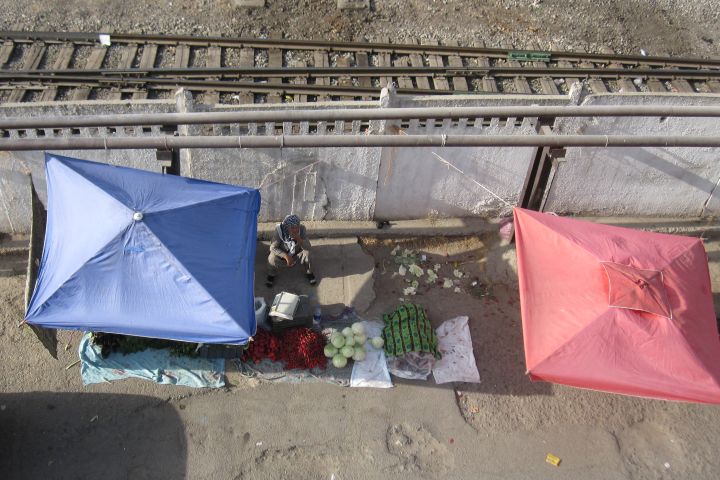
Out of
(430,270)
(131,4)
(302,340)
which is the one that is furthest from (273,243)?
(131,4)

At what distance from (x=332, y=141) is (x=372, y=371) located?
301 cm

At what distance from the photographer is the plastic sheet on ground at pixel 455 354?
8328 mm

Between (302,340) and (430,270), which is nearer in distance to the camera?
(302,340)

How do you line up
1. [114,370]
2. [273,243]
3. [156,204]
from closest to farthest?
[156,204] → [114,370] → [273,243]

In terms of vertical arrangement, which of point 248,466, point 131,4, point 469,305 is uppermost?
point 131,4

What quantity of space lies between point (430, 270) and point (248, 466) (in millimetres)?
3820

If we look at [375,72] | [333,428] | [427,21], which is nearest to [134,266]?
[333,428]

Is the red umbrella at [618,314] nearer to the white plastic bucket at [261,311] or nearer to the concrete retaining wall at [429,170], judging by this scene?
the concrete retaining wall at [429,170]

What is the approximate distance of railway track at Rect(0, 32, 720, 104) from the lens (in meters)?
10.7

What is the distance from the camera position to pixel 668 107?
825 cm

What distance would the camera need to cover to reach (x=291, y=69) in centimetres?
1106

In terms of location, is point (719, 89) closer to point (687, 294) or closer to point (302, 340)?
point (687, 294)

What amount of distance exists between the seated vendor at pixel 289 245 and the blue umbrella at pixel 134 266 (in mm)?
1345

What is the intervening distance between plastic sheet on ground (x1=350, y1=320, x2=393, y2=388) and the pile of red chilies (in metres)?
0.45
